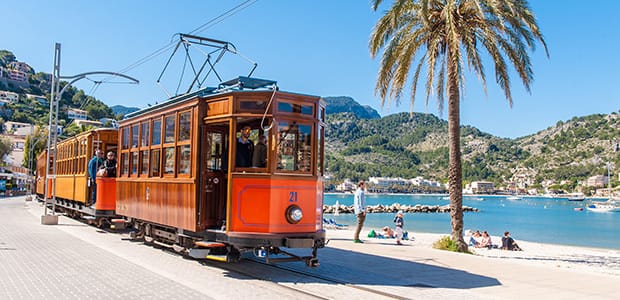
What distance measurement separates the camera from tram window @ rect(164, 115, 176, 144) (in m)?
11.1

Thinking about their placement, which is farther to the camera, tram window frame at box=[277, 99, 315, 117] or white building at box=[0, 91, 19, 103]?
white building at box=[0, 91, 19, 103]

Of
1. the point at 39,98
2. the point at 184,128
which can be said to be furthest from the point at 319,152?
the point at 39,98

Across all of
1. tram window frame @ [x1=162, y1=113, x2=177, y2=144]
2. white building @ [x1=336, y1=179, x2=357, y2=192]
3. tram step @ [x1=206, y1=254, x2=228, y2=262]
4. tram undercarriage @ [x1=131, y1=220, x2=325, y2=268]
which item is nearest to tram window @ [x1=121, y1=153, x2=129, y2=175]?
tram window frame @ [x1=162, y1=113, x2=177, y2=144]

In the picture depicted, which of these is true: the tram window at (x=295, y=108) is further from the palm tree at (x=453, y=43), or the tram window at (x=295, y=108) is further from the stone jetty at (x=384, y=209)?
the stone jetty at (x=384, y=209)

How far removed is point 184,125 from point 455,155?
8817 mm

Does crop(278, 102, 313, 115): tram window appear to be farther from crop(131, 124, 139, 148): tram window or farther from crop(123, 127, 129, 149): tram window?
crop(123, 127, 129, 149): tram window

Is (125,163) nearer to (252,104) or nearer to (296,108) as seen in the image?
(252,104)

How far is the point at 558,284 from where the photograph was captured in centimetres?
938

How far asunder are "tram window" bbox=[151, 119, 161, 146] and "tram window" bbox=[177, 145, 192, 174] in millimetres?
1299

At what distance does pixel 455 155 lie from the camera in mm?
16234

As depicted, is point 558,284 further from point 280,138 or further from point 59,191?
point 59,191

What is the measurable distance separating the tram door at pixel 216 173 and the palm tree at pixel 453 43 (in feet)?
24.1

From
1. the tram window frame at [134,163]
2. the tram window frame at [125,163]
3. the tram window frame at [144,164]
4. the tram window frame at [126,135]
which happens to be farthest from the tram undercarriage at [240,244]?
the tram window frame at [126,135]

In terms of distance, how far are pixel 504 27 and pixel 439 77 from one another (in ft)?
8.75
